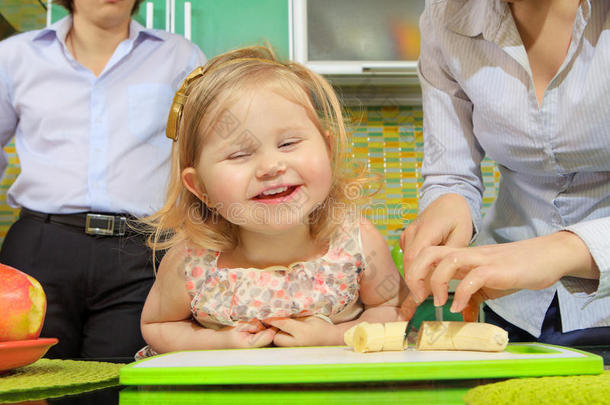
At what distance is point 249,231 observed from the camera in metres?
1.05

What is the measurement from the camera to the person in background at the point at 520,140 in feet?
2.83

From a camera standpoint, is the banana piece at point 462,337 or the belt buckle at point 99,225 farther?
the belt buckle at point 99,225

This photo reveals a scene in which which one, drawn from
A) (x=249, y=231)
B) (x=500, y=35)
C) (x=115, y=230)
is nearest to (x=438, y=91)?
(x=500, y=35)

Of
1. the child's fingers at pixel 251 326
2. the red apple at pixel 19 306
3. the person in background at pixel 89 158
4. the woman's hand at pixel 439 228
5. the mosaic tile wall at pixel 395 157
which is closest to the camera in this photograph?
the red apple at pixel 19 306

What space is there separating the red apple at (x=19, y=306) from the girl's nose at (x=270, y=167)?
13.6 inches

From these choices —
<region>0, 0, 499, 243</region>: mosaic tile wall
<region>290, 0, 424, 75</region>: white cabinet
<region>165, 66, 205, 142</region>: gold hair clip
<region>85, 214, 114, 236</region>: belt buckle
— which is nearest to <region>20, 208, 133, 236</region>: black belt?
<region>85, 214, 114, 236</region>: belt buckle

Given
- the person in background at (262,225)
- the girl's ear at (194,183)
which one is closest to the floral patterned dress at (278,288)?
the person in background at (262,225)

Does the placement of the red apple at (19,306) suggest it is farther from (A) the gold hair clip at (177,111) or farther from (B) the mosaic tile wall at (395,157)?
(B) the mosaic tile wall at (395,157)

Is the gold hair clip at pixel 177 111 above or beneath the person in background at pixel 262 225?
above

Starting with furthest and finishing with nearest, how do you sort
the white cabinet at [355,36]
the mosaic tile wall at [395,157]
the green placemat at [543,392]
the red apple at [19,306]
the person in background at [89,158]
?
the mosaic tile wall at [395,157], the white cabinet at [355,36], the person in background at [89,158], the red apple at [19,306], the green placemat at [543,392]

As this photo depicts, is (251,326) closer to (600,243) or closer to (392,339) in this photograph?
(392,339)

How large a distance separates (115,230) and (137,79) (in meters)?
0.42

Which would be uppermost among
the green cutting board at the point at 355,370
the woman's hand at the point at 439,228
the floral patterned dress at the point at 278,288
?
the woman's hand at the point at 439,228

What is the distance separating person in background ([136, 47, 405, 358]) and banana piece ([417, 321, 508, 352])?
251 millimetres
